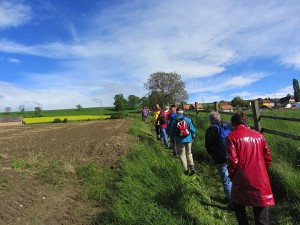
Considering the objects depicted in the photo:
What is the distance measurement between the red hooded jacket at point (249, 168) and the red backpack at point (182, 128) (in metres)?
4.10

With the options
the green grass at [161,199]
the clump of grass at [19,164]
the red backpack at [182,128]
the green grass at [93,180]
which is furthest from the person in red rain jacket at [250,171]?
the clump of grass at [19,164]

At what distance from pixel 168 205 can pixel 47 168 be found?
167 inches

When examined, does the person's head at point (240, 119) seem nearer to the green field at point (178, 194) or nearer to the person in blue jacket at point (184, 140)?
the green field at point (178, 194)

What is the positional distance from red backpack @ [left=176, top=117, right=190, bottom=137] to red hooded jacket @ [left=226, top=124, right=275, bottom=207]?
410 centimetres

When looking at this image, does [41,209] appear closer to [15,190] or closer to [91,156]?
[15,190]

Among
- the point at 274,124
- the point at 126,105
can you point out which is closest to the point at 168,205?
the point at 274,124

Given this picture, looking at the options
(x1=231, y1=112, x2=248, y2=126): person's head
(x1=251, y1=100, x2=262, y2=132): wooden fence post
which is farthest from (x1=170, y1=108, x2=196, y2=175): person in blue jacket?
(x1=231, y1=112, x2=248, y2=126): person's head

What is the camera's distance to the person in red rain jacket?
401 centimetres

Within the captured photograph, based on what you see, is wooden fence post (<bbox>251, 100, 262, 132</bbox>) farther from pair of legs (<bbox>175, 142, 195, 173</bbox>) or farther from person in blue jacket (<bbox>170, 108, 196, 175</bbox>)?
pair of legs (<bbox>175, 142, 195, 173</bbox>)

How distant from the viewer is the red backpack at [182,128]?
834 cm

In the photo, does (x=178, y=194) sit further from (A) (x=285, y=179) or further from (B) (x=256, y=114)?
(B) (x=256, y=114)

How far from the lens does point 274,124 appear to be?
10750mm

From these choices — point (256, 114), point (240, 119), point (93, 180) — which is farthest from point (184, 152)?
point (240, 119)

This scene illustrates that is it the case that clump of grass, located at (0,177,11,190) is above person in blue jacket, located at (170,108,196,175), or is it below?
below
